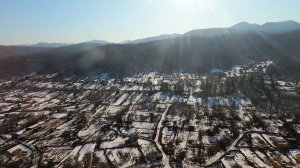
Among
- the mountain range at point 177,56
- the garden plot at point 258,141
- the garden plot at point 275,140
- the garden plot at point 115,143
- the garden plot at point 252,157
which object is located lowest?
the garden plot at point 275,140

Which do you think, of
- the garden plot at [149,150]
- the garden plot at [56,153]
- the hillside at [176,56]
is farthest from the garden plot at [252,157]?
the hillside at [176,56]

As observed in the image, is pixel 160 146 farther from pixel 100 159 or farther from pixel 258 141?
pixel 258 141

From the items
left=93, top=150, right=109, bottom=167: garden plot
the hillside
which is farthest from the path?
the hillside

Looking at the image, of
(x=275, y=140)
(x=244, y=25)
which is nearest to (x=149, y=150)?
(x=275, y=140)

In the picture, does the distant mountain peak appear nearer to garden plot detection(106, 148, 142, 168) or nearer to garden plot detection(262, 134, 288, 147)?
garden plot detection(262, 134, 288, 147)

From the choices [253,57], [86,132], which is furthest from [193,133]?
[253,57]

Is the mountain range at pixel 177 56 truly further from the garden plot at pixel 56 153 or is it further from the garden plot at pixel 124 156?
the garden plot at pixel 124 156
